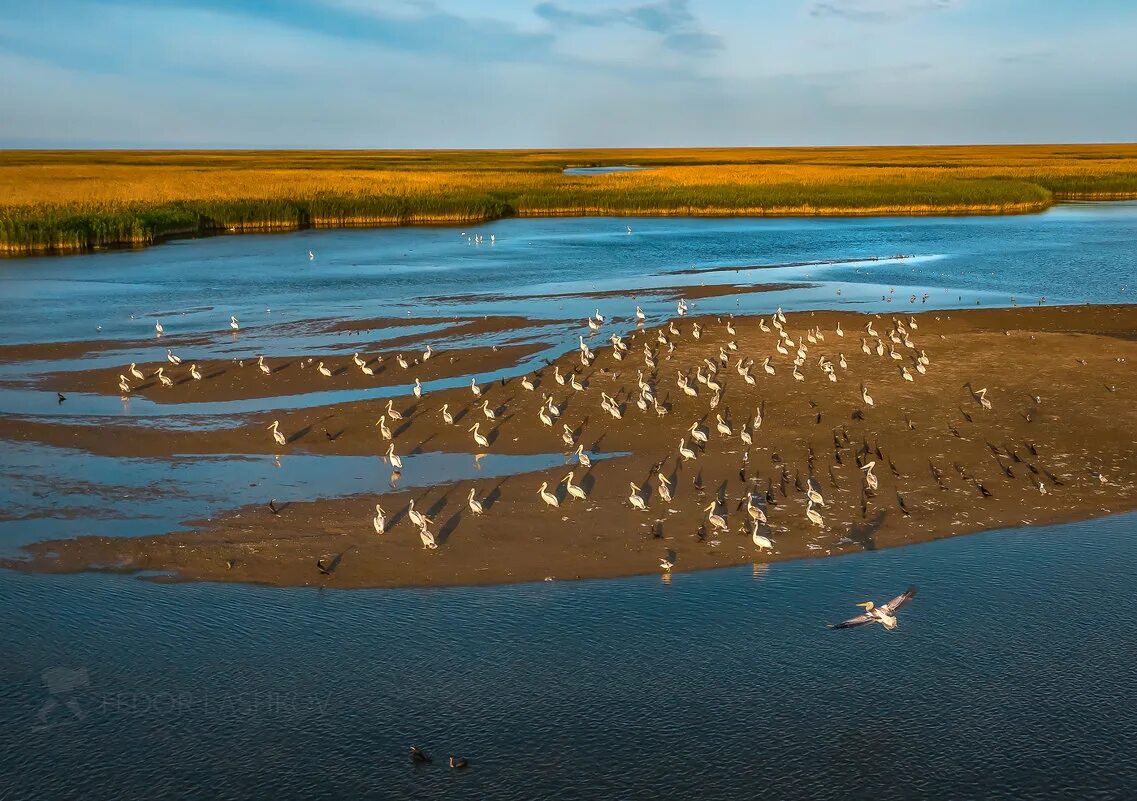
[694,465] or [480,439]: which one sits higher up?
[480,439]

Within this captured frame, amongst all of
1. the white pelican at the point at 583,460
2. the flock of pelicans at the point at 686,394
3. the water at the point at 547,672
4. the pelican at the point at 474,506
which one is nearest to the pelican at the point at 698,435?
the flock of pelicans at the point at 686,394

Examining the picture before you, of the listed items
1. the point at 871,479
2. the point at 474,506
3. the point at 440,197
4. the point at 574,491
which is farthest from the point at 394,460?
the point at 440,197

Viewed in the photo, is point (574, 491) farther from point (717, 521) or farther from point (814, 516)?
point (814, 516)

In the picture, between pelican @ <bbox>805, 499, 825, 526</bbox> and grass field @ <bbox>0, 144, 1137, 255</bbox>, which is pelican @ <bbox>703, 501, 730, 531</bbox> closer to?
pelican @ <bbox>805, 499, 825, 526</bbox>

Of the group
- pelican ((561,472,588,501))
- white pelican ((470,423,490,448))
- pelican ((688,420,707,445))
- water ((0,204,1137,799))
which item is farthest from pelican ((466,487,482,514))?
pelican ((688,420,707,445))

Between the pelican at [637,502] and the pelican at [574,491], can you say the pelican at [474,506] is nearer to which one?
the pelican at [574,491]
